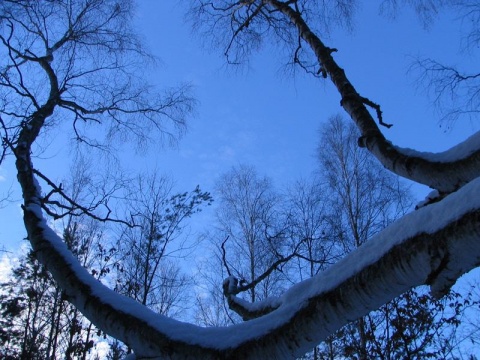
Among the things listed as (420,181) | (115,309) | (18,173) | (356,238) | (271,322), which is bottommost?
(271,322)

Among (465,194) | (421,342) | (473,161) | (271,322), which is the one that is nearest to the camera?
(465,194)

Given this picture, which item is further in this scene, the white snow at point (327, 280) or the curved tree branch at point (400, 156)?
the curved tree branch at point (400, 156)

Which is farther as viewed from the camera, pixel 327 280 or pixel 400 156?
pixel 400 156

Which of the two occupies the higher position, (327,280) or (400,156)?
(400,156)

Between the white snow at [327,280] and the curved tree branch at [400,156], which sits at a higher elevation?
the curved tree branch at [400,156]

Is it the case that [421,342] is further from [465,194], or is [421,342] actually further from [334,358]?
[465,194]

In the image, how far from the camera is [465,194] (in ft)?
3.97

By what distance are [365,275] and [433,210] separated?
33cm

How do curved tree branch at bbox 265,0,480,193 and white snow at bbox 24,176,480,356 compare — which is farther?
curved tree branch at bbox 265,0,480,193

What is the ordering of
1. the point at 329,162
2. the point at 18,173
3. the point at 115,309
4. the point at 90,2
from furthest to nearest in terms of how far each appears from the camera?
the point at 329,162, the point at 90,2, the point at 18,173, the point at 115,309

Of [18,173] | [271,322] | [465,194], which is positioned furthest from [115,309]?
[18,173]

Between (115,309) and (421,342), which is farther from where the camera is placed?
(421,342)

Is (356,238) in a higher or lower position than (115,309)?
higher

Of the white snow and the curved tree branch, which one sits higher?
the curved tree branch
